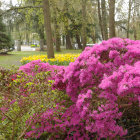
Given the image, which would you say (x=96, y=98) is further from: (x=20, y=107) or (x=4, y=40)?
(x=4, y=40)

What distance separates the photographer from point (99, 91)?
250 centimetres

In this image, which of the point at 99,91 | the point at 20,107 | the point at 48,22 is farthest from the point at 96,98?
the point at 48,22

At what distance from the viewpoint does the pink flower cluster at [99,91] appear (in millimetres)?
2176

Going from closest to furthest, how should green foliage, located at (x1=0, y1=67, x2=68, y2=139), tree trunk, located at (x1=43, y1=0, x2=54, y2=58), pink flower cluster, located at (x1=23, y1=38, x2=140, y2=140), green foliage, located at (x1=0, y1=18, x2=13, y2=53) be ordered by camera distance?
pink flower cluster, located at (x1=23, y1=38, x2=140, y2=140) < green foliage, located at (x1=0, y1=67, x2=68, y2=139) < tree trunk, located at (x1=43, y1=0, x2=54, y2=58) < green foliage, located at (x1=0, y1=18, x2=13, y2=53)

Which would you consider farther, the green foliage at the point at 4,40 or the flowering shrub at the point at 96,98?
the green foliage at the point at 4,40

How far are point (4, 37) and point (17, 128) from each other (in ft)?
63.1

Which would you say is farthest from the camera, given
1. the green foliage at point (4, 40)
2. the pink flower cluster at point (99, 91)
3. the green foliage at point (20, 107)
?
the green foliage at point (4, 40)

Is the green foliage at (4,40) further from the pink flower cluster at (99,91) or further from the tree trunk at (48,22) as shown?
the pink flower cluster at (99,91)

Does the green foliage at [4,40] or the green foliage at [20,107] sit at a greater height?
the green foliage at [4,40]

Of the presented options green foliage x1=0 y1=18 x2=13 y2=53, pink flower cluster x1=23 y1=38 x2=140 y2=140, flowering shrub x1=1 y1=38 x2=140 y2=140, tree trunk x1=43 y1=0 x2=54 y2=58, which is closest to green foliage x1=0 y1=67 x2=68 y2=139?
→ flowering shrub x1=1 y1=38 x2=140 y2=140

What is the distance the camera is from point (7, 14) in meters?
10.8

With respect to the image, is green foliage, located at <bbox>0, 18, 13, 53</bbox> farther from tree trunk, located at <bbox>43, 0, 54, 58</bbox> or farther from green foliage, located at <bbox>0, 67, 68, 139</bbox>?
green foliage, located at <bbox>0, 67, 68, 139</bbox>

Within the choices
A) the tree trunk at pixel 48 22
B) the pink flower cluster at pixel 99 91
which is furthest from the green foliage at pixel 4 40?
the pink flower cluster at pixel 99 91

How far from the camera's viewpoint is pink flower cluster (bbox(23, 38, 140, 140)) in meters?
2.18
